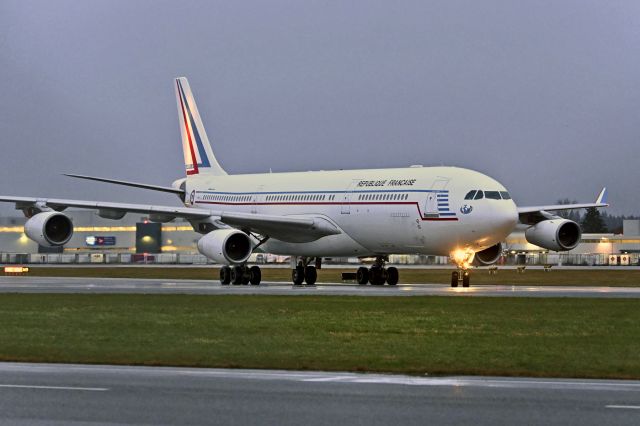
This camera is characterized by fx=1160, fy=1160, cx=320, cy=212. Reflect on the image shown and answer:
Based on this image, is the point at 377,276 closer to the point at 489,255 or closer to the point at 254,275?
the point at 489,255

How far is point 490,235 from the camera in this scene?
148 ft

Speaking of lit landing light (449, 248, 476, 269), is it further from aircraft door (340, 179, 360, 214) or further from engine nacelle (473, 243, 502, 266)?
aircraft door (340, 179, 360, 214)

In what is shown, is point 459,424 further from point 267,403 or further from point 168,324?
point 168,324

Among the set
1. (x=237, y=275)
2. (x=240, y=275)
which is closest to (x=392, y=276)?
(x=240, y=275)

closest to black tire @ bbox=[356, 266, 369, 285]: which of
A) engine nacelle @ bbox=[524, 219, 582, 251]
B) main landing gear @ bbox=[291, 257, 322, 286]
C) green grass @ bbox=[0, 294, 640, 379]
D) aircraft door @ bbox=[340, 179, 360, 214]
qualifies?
main landing gear @ bbox=[291, 257, 322, 286]

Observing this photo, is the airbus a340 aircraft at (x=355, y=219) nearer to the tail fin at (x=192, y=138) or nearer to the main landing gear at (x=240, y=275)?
the main landing gear at (x=240, y=275)

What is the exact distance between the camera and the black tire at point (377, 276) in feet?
169

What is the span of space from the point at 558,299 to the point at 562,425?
23.9 m

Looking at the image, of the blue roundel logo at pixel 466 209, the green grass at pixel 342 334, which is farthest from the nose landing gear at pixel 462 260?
the green grass at pixel 342 334

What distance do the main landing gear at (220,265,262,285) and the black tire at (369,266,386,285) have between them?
5.05 m

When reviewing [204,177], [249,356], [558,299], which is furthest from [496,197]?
[249,356]

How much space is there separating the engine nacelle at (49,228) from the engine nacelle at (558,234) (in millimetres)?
20261

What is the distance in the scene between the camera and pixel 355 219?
50.0 m

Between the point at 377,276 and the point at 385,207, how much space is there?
4.49 m
